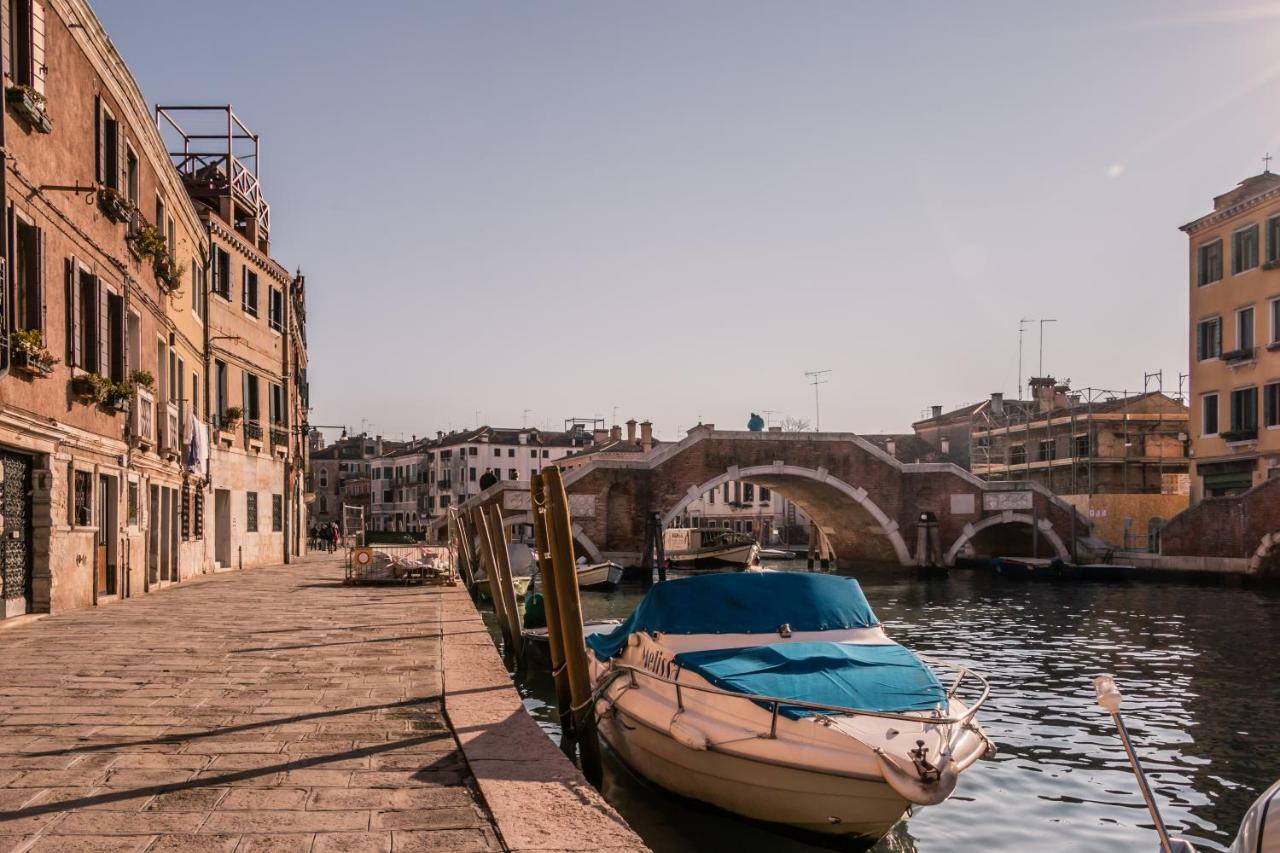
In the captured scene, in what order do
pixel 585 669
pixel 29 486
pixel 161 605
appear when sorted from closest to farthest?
pixel 585 669
pixel 29 486
pixel 161 605

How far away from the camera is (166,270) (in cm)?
1686

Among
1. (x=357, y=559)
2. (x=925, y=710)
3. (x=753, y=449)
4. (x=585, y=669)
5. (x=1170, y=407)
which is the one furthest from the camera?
(x=1170, y=407)

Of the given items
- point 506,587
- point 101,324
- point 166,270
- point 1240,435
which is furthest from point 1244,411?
point 101,324

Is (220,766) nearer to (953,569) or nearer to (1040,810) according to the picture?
(1040,810)

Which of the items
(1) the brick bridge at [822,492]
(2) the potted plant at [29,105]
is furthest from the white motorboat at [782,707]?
(1) the brick bridge at [822,492]

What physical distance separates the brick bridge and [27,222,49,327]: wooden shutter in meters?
22.3

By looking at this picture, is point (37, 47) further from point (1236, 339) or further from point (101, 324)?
point (1236, 339)

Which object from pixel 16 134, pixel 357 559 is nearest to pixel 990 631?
pixel 357 559

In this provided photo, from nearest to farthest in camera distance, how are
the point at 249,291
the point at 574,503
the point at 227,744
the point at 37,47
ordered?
the point at 227,744
the point at 37,47
the point at 249,291
the point at 574,503

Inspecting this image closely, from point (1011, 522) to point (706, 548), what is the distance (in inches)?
395

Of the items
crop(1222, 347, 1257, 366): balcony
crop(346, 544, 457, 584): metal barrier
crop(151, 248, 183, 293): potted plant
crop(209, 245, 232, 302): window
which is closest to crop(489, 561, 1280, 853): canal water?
crop(346, 544, 457, 584): metal barrier

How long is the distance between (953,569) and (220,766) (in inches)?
1359

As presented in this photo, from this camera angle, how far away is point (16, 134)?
10.5 meters

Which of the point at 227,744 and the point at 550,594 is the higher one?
the point at 550,594
